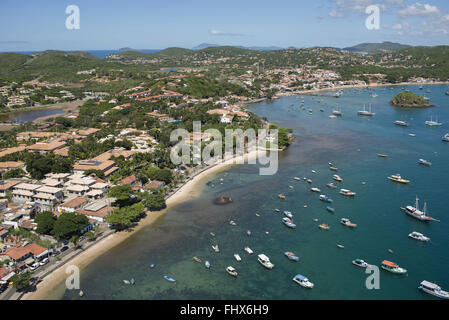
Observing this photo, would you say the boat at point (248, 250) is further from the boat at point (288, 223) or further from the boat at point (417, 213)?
the boat at point (417, 213)

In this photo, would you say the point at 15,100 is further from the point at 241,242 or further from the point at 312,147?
the point at 241,242

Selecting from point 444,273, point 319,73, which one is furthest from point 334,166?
point 319,73

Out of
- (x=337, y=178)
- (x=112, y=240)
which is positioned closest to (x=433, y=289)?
(x=337, y=178)

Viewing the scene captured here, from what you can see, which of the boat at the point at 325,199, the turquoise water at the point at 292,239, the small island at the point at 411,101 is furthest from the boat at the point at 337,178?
the small island at the point at 411,101

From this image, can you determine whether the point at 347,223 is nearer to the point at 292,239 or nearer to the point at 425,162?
the point at 292,239

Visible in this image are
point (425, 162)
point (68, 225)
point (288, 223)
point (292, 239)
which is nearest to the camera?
point (68, 225)
